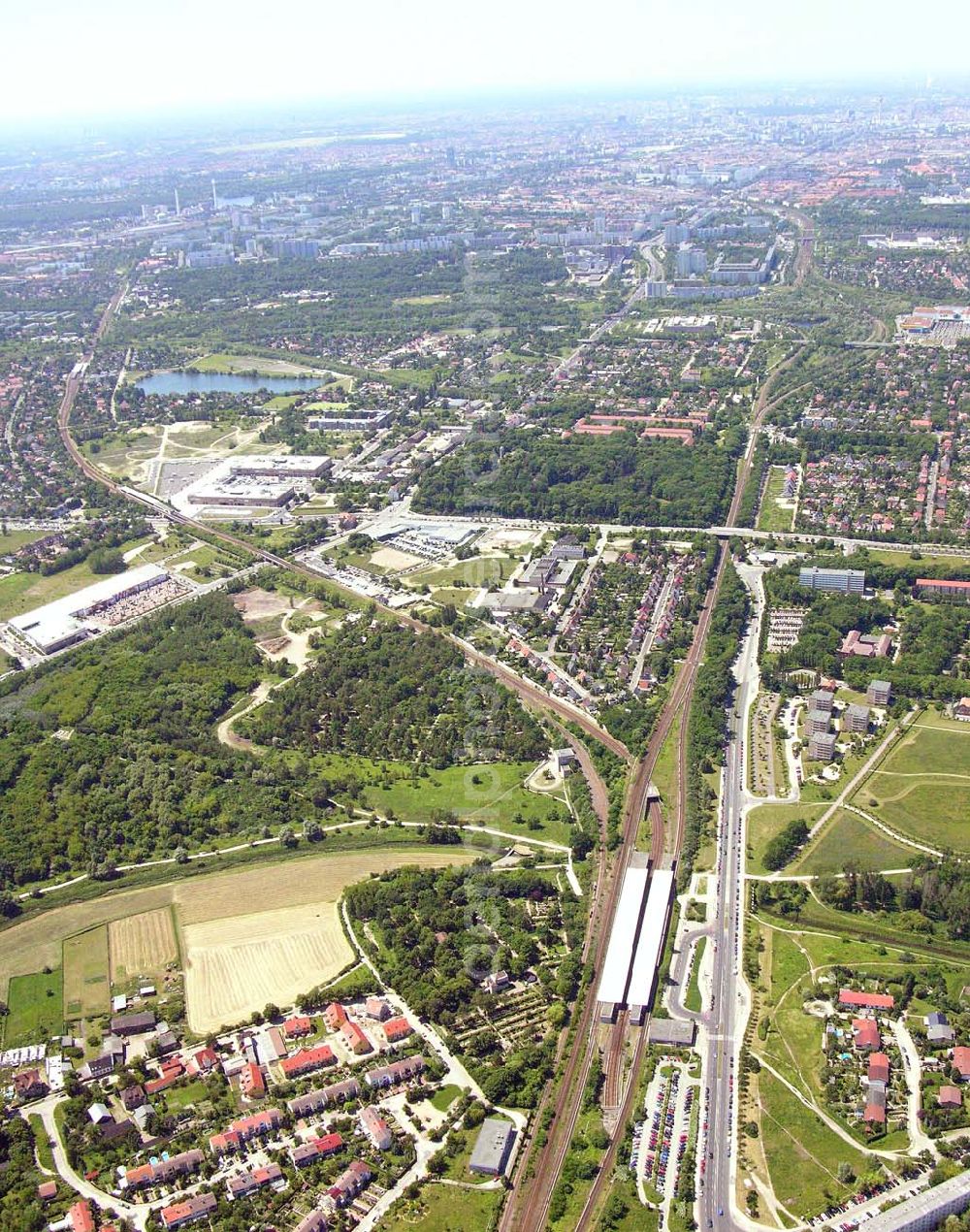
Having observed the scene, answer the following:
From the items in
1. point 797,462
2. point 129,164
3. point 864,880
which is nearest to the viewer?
point 864,880

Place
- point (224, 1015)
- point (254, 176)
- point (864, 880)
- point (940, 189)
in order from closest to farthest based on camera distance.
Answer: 1. point (224, 1015)
2. point (864, 880)
3. point (940, 189)
4. point (254, 176)

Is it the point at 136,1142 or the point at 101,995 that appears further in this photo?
the point at 101,995

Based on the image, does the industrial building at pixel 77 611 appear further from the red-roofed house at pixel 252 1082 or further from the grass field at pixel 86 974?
the red-roofed house at pixel 252 1082

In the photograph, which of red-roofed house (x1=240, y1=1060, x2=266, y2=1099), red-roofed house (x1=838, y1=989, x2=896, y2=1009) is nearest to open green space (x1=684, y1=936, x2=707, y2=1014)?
red-roofed house (x1=838, y1=989, x2=896, y2=1009)

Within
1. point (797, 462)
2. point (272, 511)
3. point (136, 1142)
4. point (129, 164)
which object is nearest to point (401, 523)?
point (272, 511)

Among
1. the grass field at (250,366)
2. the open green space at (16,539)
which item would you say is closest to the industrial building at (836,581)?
the open green space at (16,539)

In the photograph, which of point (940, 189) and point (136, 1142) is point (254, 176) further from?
point (136, 1142)
